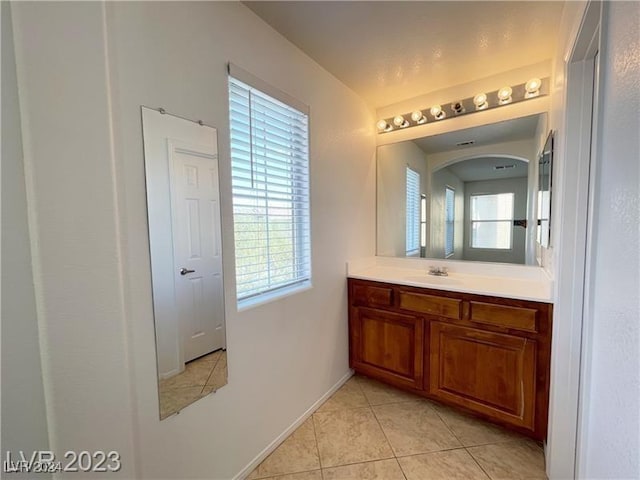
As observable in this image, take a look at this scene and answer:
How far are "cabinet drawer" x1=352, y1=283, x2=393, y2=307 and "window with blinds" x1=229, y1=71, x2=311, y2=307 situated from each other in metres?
0.55

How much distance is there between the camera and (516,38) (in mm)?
1659

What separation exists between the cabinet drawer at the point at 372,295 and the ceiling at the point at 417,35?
1.63 metres

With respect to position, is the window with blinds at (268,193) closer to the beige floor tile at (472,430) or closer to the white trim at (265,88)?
the white trim at (265,88)

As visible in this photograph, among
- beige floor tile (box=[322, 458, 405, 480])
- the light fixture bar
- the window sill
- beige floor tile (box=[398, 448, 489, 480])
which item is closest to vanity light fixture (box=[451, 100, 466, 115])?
the light fixture bar

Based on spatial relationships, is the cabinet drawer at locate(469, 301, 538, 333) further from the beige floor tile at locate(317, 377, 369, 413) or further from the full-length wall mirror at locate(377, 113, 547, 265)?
the beige floor tile at locate(317, 377, 369, 413)

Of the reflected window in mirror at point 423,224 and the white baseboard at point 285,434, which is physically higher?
the reflected window in mirror at point 423,224

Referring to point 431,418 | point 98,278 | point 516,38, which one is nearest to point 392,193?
point 516,38

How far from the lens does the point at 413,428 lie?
1.87m

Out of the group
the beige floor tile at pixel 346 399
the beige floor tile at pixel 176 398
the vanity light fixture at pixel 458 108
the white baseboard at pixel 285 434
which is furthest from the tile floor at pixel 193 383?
the vanity light fixture at pixel 458 108

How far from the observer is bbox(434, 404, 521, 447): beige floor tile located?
5.76ft

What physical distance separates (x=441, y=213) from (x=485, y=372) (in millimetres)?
1284

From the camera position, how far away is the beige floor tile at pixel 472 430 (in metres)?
1.76

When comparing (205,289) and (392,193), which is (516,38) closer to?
(392,193)

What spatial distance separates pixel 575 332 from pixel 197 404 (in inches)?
71.8
